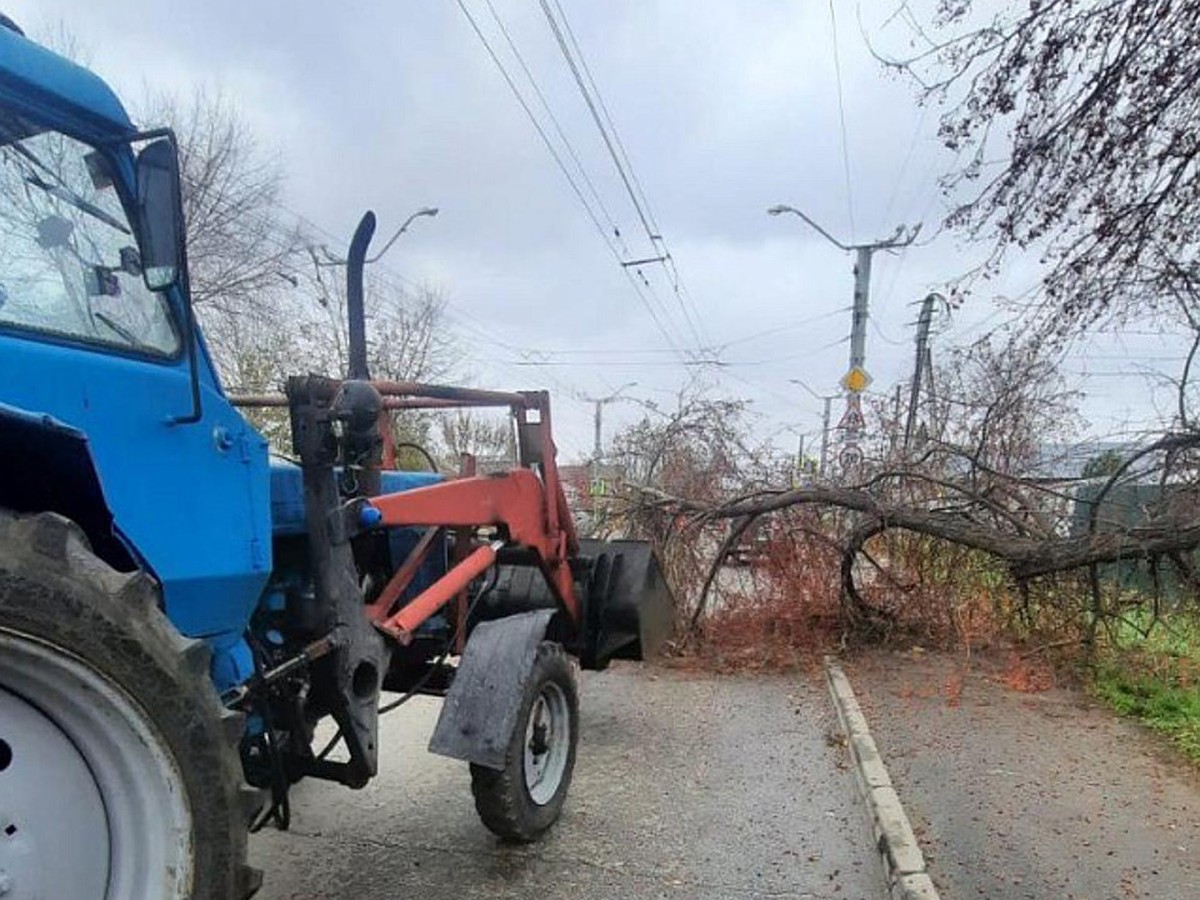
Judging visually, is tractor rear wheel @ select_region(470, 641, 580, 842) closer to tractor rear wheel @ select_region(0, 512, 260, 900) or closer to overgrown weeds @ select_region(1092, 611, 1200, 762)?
tractor rear wheel @ select_region(0, 512, 260, 900)

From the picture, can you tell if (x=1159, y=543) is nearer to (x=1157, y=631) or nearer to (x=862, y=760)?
(x=1157, y=631)

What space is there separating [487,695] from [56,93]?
2756mm

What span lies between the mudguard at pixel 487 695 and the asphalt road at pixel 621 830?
0.61 m

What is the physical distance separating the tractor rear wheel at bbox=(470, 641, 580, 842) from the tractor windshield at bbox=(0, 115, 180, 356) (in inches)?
91.2

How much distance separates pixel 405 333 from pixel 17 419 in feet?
78.1

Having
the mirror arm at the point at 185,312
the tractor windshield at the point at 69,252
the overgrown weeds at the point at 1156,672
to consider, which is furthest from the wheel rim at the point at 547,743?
the overgrown weeds at the point at 1156,672

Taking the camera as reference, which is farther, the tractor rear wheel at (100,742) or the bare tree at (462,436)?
the bare tree at (462,436)

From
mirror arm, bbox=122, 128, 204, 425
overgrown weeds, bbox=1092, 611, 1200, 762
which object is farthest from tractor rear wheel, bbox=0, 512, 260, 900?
overgrown weeds, bbox=1092, 611, 1200, 762

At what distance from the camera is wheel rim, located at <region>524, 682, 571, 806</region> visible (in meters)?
4.32

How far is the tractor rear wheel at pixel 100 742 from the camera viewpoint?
176 centimetres

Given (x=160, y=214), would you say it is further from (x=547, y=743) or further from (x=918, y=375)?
(x=918, y=375)

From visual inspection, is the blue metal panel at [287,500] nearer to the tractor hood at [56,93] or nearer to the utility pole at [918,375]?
the tractor hood at [56,93]

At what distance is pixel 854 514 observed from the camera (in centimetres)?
859

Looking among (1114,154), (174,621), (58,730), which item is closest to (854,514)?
(1114,154)
